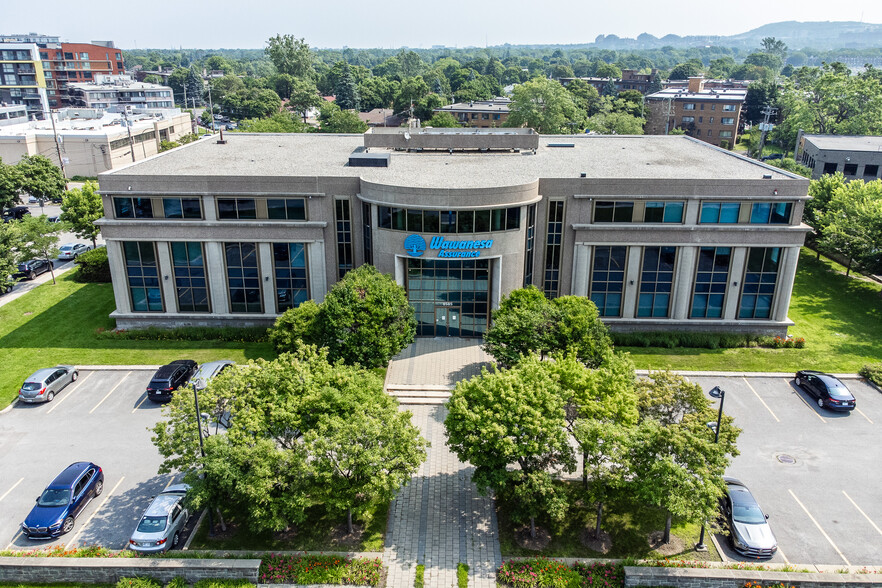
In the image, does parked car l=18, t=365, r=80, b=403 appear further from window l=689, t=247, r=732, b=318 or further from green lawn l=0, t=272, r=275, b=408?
window l=689, t=247, r=732, b=318

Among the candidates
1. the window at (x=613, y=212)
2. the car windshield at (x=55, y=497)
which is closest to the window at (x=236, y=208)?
the car windshield at (x=55, y=497)

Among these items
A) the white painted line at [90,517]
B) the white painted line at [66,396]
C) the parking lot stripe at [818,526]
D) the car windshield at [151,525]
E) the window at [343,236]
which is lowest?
the white painted line at [90,517]

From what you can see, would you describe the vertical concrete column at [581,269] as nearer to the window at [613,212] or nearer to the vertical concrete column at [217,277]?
the window at [613,212]

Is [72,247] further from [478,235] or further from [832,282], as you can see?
[832,282]

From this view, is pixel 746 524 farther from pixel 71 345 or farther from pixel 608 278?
pixel 71 345

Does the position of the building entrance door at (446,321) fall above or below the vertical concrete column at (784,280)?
below

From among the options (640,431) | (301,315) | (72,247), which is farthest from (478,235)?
(72,247)

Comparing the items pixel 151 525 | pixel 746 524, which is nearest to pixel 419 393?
pixel 151 525
